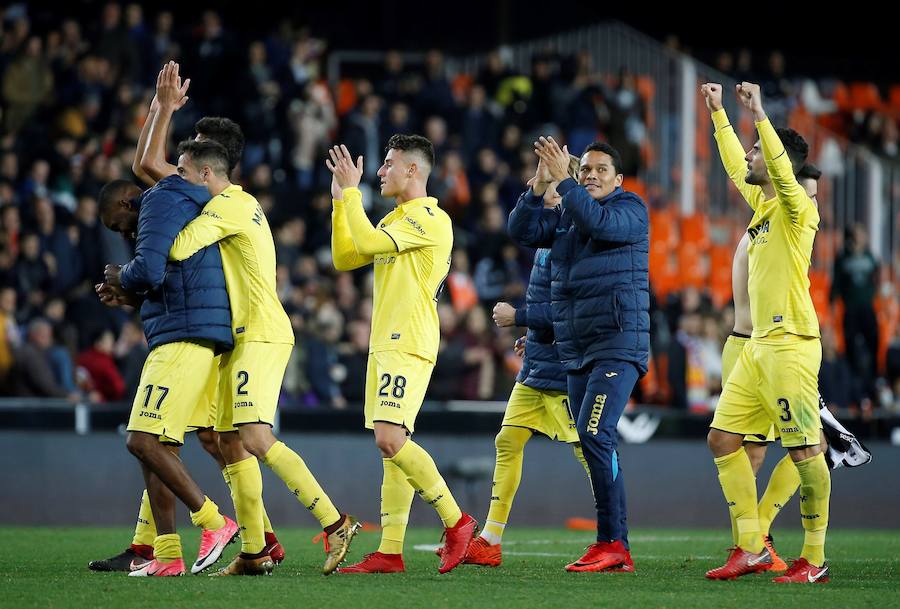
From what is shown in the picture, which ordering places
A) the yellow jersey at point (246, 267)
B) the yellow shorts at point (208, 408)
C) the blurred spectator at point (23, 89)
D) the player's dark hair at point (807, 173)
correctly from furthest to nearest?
1. the blurred spectator at point (23, 89)
2. the player's dark hair at point (807, 173)
3. the yellow shorts at point (208, 408)
4. the yellow jersey at point (246, 267)

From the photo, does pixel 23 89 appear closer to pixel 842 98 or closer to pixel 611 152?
pixel 611 152

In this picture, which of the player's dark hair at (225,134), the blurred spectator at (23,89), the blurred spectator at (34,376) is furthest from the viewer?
the blurred spectator at (23,89)

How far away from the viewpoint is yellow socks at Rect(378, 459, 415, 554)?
25.4 feet

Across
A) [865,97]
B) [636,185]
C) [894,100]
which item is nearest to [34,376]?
[636,185]

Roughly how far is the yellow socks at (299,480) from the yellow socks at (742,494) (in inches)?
85.3

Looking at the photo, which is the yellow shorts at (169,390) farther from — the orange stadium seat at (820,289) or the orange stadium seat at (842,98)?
the orange stadium seat at (842,98)

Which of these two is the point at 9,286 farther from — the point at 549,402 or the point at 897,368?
the point at 897,368

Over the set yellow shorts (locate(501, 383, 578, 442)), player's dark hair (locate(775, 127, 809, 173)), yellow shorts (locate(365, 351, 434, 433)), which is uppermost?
player's dark hair (locate(775, 127, 809, 173))

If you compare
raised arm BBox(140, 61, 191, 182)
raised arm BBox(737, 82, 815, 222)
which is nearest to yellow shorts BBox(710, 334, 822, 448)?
raised arm BBox(737, 82, 815, 222)

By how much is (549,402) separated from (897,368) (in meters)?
9.29

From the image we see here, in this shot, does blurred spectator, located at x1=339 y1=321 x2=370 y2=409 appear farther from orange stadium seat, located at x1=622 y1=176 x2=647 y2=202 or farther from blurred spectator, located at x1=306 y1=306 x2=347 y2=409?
orange stadium seat, located at x1=622 y1=176 x2=647 y2=202

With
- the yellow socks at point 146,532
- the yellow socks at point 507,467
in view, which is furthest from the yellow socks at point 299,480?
the yellow socks at point 507,467

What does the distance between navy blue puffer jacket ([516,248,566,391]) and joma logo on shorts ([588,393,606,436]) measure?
789mm

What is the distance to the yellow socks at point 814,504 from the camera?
25.0ft
